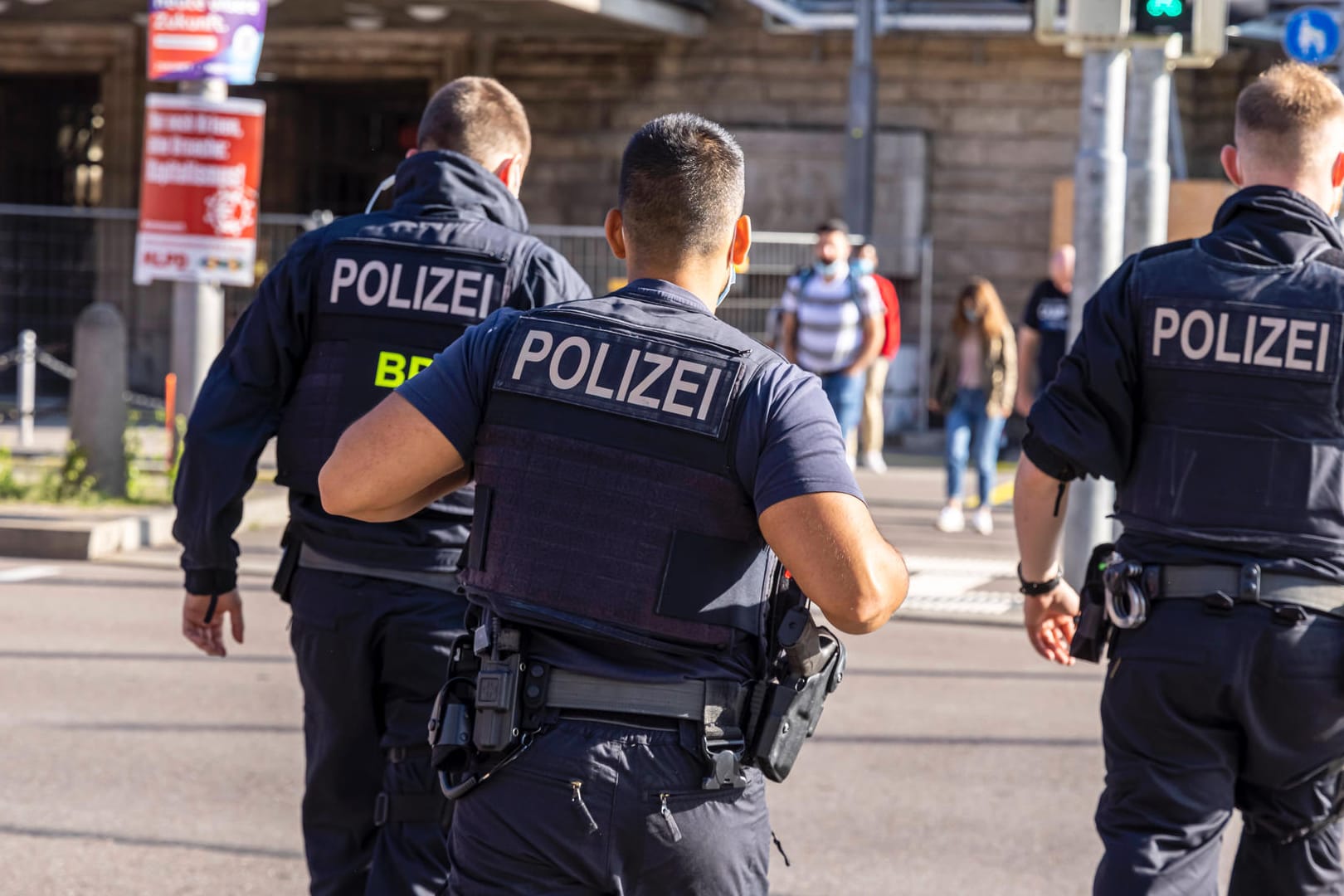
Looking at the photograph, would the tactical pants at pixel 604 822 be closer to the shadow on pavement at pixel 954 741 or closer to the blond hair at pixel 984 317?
the shadow on pavement at pixel 954 741

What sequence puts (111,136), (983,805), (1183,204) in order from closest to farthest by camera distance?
(983,805) < (1183,204) < (111,136)

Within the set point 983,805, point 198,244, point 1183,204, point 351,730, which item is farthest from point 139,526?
point 1183,204

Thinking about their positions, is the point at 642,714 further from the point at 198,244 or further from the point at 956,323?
the point at 956,323

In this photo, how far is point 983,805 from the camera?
18.5 feet

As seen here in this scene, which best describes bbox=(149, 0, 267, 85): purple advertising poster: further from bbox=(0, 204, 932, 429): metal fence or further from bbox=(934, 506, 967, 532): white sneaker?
bbox=(934, 506, 967, 532): white sneaker

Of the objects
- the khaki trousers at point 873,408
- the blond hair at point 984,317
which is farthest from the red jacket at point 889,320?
the blond hair at point 984,317

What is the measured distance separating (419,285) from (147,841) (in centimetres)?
212

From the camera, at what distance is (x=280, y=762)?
234 inches

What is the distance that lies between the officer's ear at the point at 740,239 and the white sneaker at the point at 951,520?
911 cm

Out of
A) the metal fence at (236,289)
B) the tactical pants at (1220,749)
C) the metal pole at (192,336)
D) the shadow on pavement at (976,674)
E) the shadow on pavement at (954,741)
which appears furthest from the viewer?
the metal fence at (236,289)

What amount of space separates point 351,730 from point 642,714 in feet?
4.32

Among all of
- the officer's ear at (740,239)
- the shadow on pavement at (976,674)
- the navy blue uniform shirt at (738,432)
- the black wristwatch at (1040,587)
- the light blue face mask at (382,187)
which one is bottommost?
the shadow on pavement at (976,674)

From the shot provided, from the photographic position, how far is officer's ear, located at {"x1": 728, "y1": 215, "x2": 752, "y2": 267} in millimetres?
2854

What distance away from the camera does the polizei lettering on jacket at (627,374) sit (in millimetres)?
2662
